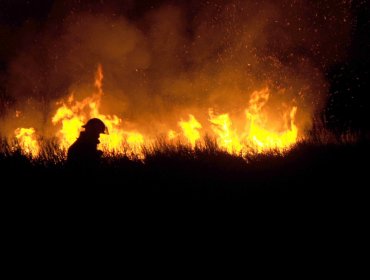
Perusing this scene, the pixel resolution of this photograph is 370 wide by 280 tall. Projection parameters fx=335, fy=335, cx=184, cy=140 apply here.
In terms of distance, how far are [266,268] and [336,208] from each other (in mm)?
1503

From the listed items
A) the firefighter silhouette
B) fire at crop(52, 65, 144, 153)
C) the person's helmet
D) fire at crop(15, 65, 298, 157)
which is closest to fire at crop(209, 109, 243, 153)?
fire at crop(15, 65, 298, 157)

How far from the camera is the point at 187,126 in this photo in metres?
10.8

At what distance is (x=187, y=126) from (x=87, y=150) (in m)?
5.33

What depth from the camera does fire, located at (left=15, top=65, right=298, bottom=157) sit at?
9398mm

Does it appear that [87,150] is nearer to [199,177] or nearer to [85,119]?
[199,177]

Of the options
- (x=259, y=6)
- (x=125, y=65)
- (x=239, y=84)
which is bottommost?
(x=239, y=84)

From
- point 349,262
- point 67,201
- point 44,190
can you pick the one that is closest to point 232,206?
point 349,262

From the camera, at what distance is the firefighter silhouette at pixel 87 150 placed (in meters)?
5.38

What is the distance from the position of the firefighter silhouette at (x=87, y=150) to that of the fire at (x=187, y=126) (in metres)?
2.67

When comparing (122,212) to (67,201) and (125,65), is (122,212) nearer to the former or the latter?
(67,201)

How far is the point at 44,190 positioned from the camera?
179 inches

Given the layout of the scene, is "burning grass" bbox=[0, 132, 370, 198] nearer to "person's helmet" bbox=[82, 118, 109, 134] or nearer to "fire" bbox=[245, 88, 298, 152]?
"person's helmet" bbox=[82, 118, 109, 134]

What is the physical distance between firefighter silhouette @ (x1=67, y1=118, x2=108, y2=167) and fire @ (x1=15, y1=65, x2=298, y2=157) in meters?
2.67

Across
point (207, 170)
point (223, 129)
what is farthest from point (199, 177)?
point (223, 129)
